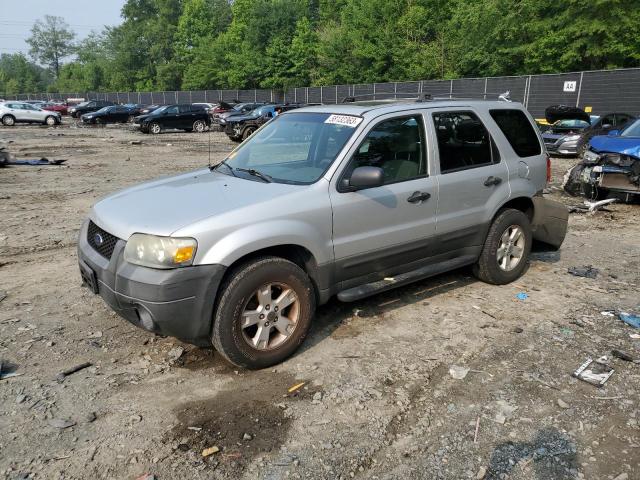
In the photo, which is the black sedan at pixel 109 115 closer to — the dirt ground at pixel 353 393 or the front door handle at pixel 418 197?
the dirt ground at pixel 353 393

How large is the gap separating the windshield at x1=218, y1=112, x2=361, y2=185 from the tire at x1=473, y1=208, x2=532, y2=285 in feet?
6.57

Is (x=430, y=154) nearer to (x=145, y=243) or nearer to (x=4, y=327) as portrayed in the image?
(x=145, y=243)

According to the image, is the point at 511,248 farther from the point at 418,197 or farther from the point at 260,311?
the point at 260,311

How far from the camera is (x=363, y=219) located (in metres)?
4.11

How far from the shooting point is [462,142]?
4898 millimetres

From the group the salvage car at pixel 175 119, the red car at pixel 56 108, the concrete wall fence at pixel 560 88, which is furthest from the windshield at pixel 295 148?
the red car at pixel 56 108

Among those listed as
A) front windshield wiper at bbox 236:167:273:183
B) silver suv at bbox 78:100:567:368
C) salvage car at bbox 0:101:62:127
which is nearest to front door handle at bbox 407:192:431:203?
silver suv at bbox 78:100:567:368

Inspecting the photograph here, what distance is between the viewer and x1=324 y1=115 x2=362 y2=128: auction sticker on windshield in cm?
426

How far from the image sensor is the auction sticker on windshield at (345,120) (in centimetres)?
426

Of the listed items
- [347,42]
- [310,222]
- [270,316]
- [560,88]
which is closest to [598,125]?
[560,88]

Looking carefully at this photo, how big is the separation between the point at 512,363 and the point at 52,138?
25.7m

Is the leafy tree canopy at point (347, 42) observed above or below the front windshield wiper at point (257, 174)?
above

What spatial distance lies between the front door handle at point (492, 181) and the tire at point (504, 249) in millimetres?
373

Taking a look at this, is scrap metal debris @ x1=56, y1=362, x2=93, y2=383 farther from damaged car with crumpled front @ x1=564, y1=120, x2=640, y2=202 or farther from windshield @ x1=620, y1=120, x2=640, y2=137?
windshield @ x1=620, y1=120, x2=640, y2=137
